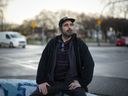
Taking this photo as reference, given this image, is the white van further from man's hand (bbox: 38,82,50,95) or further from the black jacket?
man's hand (bbox: 38,82,50,95)

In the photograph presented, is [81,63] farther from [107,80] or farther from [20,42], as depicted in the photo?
[20,42]

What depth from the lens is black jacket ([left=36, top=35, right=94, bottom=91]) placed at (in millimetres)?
4875

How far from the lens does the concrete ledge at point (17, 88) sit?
5.83 meters

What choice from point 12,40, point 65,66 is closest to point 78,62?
point 65,66

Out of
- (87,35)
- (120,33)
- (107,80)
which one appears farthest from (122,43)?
(87,35)

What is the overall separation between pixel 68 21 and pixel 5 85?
5.71ft

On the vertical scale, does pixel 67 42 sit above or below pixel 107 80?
above

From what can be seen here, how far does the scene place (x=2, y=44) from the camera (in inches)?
1676

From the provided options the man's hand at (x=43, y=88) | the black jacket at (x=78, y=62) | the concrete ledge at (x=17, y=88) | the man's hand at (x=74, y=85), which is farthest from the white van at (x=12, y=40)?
the man's hand at (x=74, y=85)

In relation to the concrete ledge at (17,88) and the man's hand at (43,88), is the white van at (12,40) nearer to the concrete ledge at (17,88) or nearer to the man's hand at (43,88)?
the concrete ledge at (17,88)

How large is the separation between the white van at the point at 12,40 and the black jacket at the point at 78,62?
34.8 m

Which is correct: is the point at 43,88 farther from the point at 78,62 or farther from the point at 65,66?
the point at 78,62

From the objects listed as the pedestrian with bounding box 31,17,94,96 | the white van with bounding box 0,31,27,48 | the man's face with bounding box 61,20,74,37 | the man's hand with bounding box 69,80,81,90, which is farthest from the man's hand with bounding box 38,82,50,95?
the white van with bounding box 0,31,27,48

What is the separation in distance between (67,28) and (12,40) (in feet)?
116
